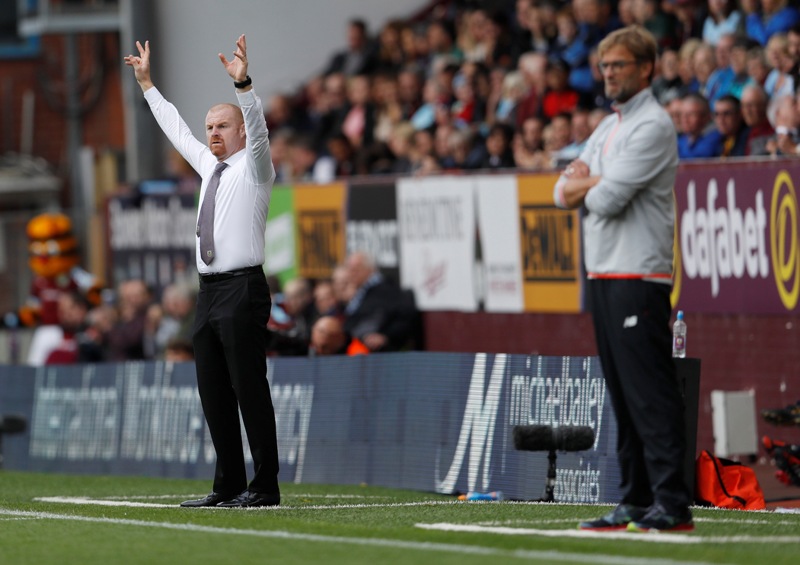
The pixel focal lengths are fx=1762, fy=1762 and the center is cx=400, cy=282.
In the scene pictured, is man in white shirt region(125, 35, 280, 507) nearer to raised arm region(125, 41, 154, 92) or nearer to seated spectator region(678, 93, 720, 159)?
raised arm region(125, 41, 154, 92)

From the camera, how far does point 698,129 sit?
1445cm

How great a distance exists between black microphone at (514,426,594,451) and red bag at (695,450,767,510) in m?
0.68

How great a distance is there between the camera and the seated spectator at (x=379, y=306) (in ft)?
53.2

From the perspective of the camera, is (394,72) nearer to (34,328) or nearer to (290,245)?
(290,245)

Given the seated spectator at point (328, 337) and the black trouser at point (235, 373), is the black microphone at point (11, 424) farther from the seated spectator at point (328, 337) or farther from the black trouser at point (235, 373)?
the black trouser at point (235, 373)

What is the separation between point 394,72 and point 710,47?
6.35m

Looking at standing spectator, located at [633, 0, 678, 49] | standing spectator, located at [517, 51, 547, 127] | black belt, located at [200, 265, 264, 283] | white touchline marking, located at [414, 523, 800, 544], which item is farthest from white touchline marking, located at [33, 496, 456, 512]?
standing spectator, located at [633, 0, 678, 49]

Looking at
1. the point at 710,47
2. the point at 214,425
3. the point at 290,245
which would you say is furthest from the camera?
the point at 290,245

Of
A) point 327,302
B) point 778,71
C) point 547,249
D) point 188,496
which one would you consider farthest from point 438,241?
point 188,496

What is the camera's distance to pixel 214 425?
9875 mm

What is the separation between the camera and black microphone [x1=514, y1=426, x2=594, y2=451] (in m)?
10.5

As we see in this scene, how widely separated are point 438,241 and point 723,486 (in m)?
6.59

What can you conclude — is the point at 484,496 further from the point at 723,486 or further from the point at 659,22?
the point at 659,22

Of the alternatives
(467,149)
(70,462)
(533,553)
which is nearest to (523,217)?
(467,149)
